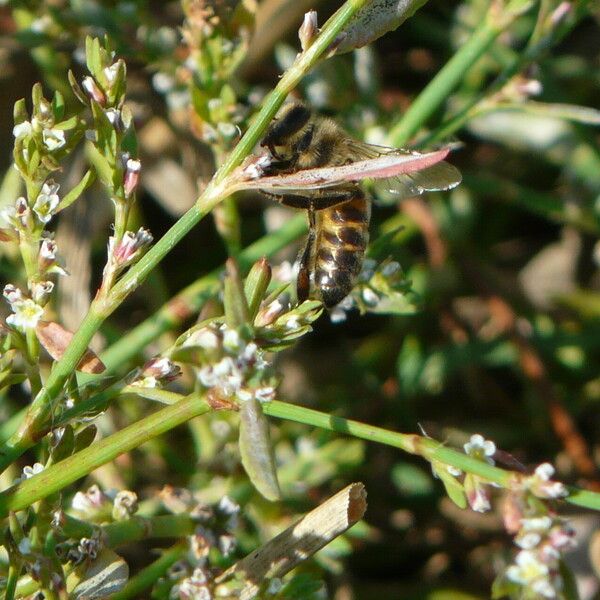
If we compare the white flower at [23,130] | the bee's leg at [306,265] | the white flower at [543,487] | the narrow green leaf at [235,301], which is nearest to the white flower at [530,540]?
the white flower at [543,487]

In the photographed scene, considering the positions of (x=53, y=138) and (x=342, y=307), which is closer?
(x=53, y=138)

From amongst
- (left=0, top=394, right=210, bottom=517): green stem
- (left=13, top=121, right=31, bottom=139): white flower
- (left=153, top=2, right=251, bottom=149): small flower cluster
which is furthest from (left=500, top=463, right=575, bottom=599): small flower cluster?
(left=153, top=2, right=251, bottom=149): small flower cluster

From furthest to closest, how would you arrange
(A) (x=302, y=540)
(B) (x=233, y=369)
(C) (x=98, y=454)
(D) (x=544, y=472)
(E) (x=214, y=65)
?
1. (E) (x=214, y=65)
2. (A) (x=302, y=540)
3. (D) (x=544, y=472)
4. (C) (x=98, y=454)
5. (B) (x=233, y=369)

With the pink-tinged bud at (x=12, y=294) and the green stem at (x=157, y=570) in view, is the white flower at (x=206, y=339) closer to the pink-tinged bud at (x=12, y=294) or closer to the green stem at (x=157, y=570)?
the pink-tinged bud at (x=12, y=294)

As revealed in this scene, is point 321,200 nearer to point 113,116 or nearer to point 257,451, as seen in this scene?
point 113,116

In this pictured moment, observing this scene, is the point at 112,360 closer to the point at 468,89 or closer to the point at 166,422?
the point at 166,422

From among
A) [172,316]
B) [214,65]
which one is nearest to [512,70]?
[214,65]
